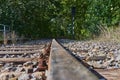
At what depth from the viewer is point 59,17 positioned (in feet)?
80.2

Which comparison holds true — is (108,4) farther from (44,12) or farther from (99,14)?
(44,12)

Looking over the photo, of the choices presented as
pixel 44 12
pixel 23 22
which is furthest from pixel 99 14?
pixel 44 12

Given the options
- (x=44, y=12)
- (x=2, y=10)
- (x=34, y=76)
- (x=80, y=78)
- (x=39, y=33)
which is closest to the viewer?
(x=80, y=78)

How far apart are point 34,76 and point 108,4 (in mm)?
15164

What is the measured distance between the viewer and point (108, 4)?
1741cm

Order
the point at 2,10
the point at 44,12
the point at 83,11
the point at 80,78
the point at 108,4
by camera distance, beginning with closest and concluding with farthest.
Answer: the point at 80,78 < the point at 108,4 < the point at 2,10 < the point at 44,12 < the point at 83,11

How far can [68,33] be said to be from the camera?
75.5ft

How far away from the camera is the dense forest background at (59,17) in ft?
57.2

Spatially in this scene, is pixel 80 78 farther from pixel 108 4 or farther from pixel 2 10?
pixel 2 10

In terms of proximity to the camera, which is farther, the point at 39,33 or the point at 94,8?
the point at 39,33

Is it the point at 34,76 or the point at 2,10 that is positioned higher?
the point at 34,76

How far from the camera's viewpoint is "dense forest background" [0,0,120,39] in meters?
17.4

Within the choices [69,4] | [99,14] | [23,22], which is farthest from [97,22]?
[69,4]

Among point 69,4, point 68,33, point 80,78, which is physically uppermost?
point 80,78
